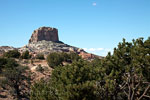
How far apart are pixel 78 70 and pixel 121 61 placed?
4744 mm

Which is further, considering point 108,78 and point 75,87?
point 108,78

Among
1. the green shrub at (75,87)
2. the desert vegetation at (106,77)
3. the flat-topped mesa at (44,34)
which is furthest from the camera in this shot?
the flat-topped mesa at (44,34)

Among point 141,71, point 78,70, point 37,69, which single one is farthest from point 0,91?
point 141,71

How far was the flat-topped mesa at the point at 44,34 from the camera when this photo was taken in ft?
593

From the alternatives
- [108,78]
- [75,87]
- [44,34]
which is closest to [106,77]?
[108,78]

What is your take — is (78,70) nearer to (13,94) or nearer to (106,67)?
(106,67)


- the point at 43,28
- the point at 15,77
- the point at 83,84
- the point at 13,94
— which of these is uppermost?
the point at 43,28

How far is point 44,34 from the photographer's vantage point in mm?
182000

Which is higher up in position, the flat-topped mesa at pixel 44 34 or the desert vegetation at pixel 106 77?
the flat-topped mesa at pixel 44 34

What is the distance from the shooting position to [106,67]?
1725 cm

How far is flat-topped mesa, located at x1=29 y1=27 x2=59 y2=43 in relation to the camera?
593ft

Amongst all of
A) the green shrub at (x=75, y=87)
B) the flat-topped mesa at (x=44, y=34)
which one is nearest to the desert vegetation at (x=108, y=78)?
the green shrub at (x=75, y=87)

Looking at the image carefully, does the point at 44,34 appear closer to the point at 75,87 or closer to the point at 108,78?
the point at 108,78

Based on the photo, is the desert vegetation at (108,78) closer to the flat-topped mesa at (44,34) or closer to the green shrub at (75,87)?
the green shrub at (75,87)
